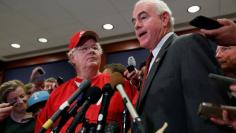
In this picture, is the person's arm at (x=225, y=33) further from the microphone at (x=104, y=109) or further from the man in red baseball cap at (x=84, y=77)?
the man in red baseball cap at (x=84, y=77)

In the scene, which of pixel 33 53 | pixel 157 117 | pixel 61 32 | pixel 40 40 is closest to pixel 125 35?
pixel 61 32

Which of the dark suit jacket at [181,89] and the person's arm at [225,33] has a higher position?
the person's arm at [225,33]

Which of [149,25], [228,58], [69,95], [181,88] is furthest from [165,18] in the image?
[69,95]

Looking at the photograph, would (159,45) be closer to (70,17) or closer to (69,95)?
(69,95)

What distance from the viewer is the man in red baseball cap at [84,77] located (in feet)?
5.32

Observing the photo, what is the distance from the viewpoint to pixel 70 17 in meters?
3.94

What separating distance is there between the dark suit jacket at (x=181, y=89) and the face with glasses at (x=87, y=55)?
0.78 metres

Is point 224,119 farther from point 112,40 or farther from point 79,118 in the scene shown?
point 112,40

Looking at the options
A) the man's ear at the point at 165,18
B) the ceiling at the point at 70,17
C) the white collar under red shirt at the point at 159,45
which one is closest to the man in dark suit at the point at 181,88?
the white collar under red shirt at the point at 159,45

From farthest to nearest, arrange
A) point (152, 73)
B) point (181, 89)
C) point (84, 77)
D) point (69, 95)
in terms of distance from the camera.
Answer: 1. point (84, 77)
2. point (69, 95)
3. point (152, 73)
4. point (181, 89)

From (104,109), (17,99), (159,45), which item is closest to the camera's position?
(104,109)

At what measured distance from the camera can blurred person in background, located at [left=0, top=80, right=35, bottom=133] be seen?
219 centimetres

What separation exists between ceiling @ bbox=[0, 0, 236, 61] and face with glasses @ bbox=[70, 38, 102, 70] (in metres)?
1.61

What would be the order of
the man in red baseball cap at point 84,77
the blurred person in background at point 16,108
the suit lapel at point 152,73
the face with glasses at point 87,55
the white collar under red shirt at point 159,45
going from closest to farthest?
the suit lapel at point 152,73 → the white collar under red shirt at point 159,45 → the man in red baseball cap at point 84,77 → the face with glasses at point 87,55 → the blurred person in background at point 16,108
